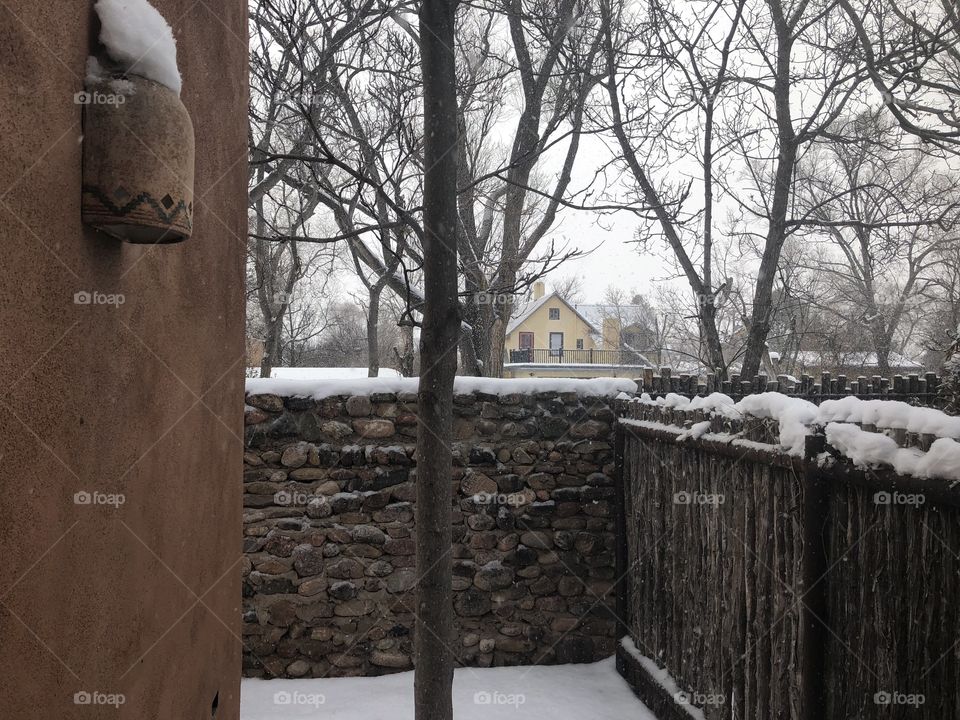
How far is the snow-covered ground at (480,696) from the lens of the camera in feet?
14.1

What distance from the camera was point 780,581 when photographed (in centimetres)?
286

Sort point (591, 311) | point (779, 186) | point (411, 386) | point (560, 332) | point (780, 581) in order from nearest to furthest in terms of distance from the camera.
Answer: point (780, 581) < point (411, 386) < point (779, 186) < point (560, 332) < point (591, 311)

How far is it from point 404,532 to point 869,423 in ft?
11.4

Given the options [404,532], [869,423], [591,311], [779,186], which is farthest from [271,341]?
[591,311]

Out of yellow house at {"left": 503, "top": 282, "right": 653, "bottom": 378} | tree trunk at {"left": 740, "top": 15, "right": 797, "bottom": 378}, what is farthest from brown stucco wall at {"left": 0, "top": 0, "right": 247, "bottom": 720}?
yellow house at {"left": 503, "top": 282, "right": 653, "bottom": 378}

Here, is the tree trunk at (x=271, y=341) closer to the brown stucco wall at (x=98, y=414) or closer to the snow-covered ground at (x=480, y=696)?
the snow-covered ground at (x=480, y=696)

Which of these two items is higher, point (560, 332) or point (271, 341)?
point (560, 332)

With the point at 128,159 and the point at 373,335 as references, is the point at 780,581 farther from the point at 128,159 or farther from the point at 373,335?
the point at 373,335

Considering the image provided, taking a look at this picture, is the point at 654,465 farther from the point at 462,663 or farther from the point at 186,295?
the point at 186,295

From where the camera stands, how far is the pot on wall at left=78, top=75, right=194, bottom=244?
3.96 feet

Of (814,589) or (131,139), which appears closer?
(131,139)

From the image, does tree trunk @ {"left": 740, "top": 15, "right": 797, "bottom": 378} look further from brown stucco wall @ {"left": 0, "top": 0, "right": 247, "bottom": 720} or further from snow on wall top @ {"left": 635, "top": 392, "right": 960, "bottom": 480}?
brown stucco wall @ {"left": 0, "top": 0, "right": 247, "bottom": 720}

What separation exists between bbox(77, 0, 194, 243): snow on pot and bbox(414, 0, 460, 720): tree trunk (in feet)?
5.57

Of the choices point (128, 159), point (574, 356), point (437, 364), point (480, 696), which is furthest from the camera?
point (574, 356)
